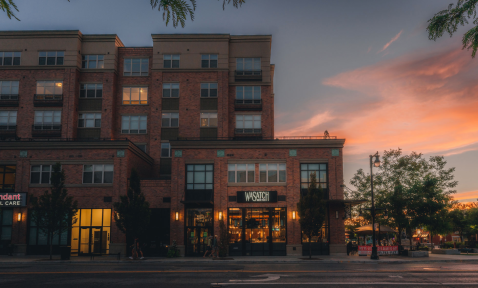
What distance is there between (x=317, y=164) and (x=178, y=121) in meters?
16.6

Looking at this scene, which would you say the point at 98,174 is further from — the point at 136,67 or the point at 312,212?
the point at 312,212

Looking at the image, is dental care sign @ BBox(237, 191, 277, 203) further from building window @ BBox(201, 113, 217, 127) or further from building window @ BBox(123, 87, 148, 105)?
building window @ BBox(123, 87, 148, 105)

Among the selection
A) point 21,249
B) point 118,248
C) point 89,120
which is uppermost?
point 89,120

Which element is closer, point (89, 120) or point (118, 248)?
point (118, 248)

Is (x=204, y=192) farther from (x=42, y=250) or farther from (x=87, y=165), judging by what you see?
(x=42, y=250)

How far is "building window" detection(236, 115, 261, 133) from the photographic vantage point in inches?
1694

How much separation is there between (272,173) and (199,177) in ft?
22.2

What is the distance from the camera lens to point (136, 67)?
44.4 metres

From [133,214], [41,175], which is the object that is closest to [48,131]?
[41,175]

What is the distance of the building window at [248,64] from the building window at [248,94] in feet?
7.26

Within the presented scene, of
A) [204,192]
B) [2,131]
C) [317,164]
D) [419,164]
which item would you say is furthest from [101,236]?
[419,164]

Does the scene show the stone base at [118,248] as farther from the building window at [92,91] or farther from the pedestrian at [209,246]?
the building window at [92,91]

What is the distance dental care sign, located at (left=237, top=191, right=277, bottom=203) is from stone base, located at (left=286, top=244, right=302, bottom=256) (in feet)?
14.2

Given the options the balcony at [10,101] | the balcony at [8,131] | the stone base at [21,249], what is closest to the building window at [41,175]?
the stone base at [21,249]
